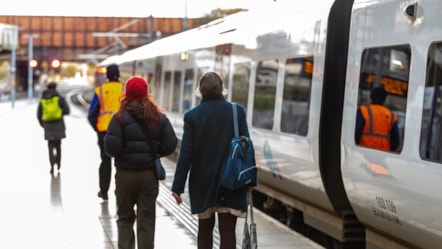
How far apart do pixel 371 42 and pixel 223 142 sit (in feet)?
6.50

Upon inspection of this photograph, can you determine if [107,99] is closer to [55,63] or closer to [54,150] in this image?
[54,150]

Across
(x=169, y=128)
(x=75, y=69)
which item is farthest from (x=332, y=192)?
(x=75, y=69)

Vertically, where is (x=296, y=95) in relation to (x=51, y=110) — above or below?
above

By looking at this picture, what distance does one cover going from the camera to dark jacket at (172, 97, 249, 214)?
7191mm

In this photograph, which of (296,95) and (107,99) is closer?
(296,95)

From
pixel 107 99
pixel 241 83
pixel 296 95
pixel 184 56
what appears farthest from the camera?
pixel 184 56

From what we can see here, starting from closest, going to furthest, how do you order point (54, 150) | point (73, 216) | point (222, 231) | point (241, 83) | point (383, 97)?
point (222, 231)
point (383, 97)
point (73, 216)
point (241, 83)
point (54, 150)

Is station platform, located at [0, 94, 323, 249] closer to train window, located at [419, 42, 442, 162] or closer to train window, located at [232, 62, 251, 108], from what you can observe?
train window, located at [232, 62, 251, 108]

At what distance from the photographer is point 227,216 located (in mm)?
7238

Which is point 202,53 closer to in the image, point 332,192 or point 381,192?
point 332,192

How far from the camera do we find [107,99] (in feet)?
39.4

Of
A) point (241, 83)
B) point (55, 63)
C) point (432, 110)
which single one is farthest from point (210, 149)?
point (55, 63)

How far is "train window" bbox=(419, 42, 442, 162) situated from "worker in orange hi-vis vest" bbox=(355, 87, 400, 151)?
0.56 meters

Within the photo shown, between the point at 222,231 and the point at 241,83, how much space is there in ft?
22.8
